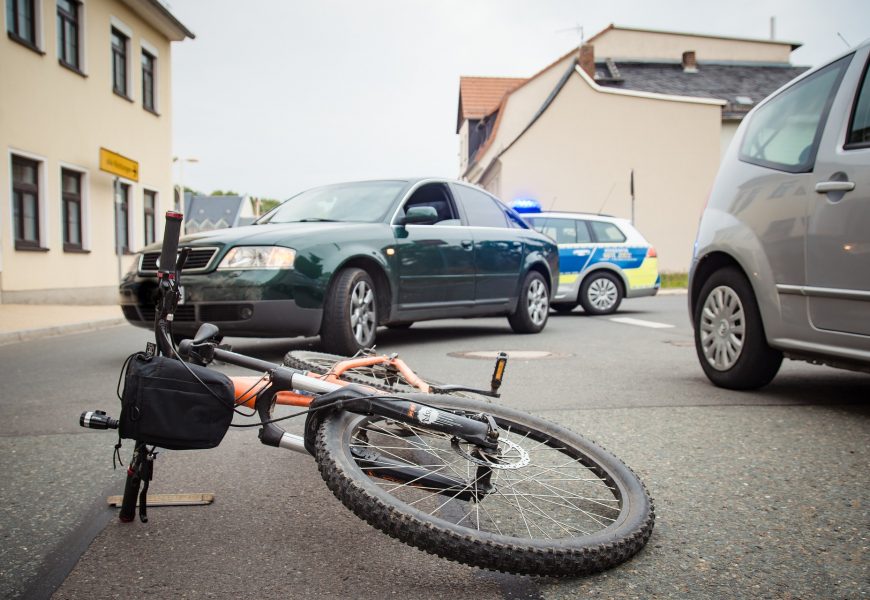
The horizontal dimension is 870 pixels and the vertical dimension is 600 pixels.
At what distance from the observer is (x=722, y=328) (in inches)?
207

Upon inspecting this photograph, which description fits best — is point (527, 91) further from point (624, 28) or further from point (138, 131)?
point (138, 131)

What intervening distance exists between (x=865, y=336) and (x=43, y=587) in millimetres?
3814

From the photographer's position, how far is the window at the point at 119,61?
20.4 meters

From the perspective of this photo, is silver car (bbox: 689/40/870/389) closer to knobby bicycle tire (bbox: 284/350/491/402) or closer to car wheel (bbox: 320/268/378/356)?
knobby bicycle tire (bbox: 284/350/491/402)

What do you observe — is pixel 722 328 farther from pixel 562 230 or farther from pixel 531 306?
pixel 562 230

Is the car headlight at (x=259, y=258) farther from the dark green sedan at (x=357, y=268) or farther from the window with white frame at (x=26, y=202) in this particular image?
the window with white frame at (x=26, y=202)

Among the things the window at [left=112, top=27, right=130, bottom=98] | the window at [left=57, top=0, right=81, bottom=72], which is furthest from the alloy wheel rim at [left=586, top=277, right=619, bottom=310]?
the window at [left=112, top=27, right=130, bottom=98]

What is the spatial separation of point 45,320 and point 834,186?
1085cm

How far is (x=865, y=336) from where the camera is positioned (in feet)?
13.4

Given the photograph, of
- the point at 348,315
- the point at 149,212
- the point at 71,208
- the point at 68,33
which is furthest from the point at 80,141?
the point at 348,315

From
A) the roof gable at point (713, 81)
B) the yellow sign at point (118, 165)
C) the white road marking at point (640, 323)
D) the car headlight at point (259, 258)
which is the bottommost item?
the white road marking at point (640, 323)

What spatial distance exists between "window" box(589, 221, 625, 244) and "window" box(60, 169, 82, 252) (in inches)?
446

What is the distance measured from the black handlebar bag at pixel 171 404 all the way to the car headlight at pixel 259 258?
4033 mm

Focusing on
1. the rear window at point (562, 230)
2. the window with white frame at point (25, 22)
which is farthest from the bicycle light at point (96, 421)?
the window with white frame at point (25, 22)
